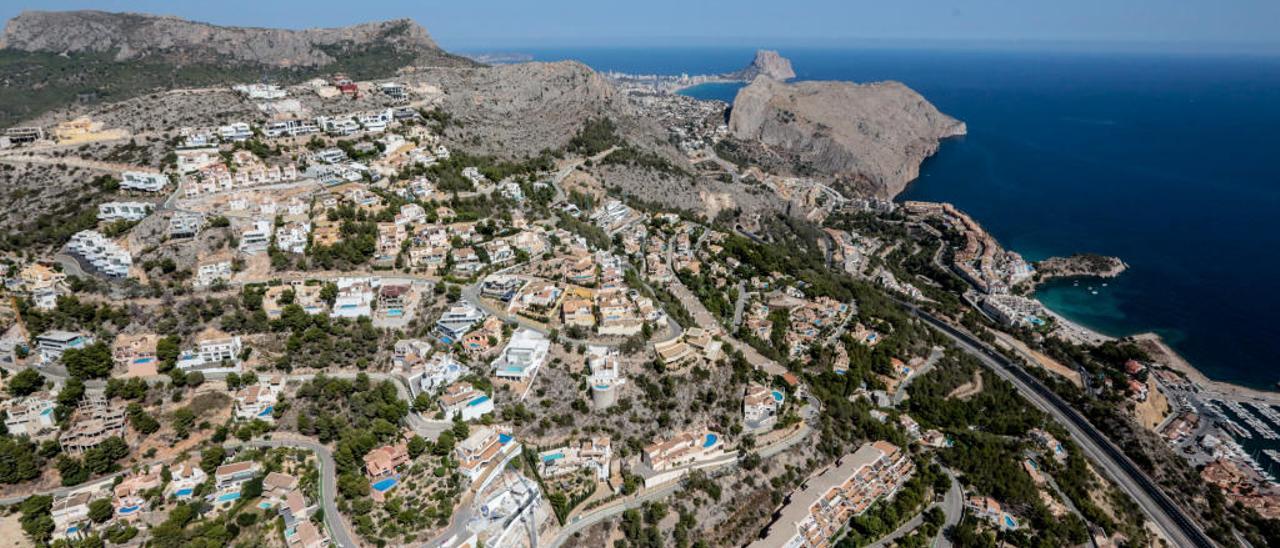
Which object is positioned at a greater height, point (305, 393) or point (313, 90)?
point (313, 90)

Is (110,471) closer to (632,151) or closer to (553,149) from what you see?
(553,149)

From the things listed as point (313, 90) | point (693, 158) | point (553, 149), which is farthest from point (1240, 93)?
point (313, 90)

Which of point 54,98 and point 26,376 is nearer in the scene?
point 26,376

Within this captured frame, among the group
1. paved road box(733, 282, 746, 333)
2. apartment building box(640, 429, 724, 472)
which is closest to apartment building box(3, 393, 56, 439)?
apartment building box(640, 429, 724, 472)

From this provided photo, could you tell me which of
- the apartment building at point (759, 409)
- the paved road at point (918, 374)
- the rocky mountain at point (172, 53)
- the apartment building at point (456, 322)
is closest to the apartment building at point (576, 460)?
the apartment building at point (759, 409)

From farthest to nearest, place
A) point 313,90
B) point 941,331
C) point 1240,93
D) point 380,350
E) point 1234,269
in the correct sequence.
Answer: point 1240,93
point 1234,269
point 313,90
point 941,331
point 380,350

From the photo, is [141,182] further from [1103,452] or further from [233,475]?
[1103,452]

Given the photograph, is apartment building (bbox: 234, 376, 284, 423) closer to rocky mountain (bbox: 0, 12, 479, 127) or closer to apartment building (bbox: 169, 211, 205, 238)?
apartment building (bbox: 169, 211, 205, 238)
